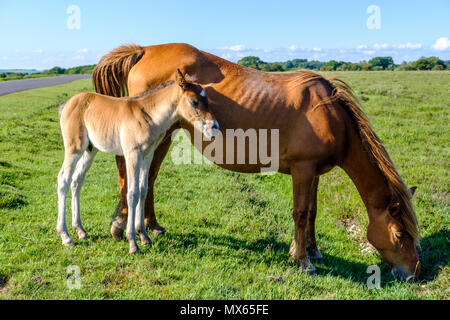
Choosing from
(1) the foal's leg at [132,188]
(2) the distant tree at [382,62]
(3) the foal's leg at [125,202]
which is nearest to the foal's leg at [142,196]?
(1) the foal's leg at [132,188]

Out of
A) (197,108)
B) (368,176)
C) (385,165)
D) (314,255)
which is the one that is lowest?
(314,255)

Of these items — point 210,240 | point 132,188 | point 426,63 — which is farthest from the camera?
point 426,63

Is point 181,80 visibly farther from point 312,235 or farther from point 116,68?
point 312,235

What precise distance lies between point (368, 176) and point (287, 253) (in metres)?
1.55

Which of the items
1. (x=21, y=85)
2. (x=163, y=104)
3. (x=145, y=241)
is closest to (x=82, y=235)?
(x=145, y=241)

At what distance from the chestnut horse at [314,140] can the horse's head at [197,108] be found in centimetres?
51

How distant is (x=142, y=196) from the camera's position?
5035 mm

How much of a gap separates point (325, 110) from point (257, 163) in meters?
1.12

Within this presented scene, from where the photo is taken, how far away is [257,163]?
201 inches

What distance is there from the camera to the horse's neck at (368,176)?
4848 millimetres

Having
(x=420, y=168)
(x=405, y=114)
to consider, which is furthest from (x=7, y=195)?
(x=405, y=114)

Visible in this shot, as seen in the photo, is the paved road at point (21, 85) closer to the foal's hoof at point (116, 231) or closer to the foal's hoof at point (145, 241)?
the foal's hoof at point (116, 231)

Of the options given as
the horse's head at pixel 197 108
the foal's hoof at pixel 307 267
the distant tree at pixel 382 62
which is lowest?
the foal's hoof at pixel 307 267
